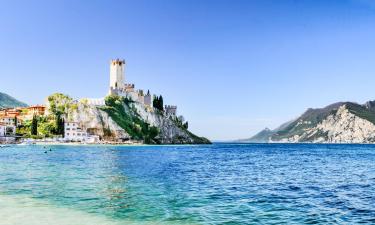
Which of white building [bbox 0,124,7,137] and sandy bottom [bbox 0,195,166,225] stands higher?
white building [bbox 0,124,7,137]

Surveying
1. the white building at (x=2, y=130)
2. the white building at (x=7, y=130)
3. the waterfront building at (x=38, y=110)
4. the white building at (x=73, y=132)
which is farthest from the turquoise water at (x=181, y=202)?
the waterfront building at (x=38, y=110)

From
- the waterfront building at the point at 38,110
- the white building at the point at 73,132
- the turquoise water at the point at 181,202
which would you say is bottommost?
the turquoise water at the point at 181,202

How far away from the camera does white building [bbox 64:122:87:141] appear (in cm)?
17219

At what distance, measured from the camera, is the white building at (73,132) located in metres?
172

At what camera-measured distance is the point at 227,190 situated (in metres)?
29.5

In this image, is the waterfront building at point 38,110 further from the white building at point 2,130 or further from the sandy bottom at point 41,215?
the sandy bottom at point 41,215

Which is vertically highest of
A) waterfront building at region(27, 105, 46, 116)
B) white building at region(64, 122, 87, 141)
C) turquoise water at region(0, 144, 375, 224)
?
waterfront building at region(27, 105, 46, 116)

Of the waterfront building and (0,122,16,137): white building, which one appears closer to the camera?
(0,122,16,137): white building

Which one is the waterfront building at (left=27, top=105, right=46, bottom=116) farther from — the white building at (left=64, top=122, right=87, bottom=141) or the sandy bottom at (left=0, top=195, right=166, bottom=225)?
the sandy bottom at (left=0, top=195, right=166, bottom=225)

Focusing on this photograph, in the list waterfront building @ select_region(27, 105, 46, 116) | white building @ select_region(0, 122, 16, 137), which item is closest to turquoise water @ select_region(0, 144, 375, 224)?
white building @ select_region(0, 122, 16, 137)

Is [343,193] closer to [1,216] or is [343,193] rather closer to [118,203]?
[118,203]

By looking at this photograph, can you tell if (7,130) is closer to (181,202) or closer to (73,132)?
(73,132)

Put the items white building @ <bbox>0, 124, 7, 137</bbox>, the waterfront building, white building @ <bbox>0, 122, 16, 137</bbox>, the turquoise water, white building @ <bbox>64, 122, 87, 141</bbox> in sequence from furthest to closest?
the waterfront building, white building @ <bbox>64, 122, 87, 141</bbox>, white building @ <bbox>0, 122, 16, 137</bbox>, white building @ <bbox>0, 124, 7, 137</bbox>, the turquoise water

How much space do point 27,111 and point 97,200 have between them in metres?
191
